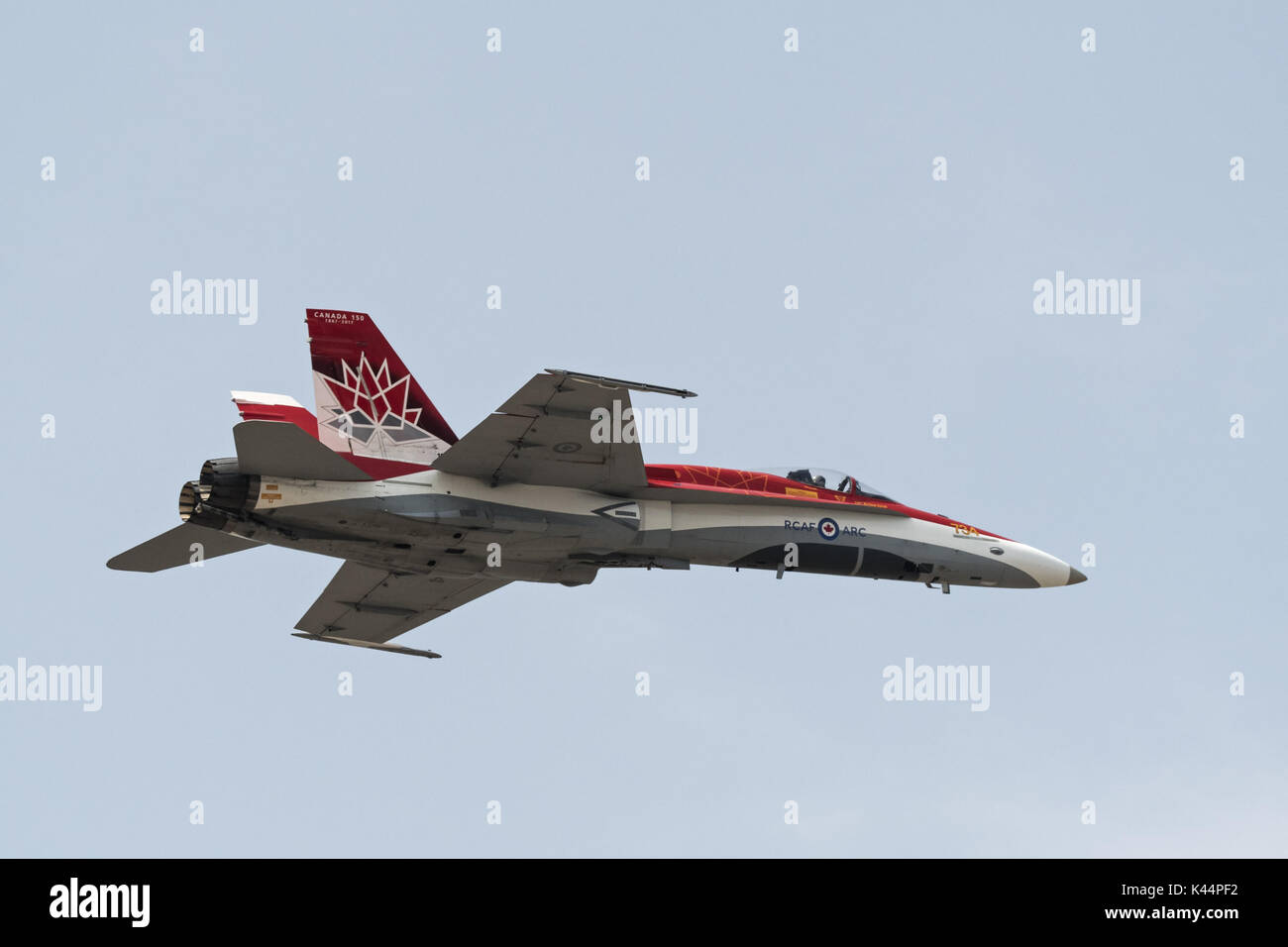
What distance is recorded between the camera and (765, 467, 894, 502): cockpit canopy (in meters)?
38.5

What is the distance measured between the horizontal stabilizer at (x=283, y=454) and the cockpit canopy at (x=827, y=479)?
1031cm

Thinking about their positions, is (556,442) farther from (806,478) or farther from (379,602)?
(379,602)

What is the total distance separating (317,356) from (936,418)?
14.1 metres

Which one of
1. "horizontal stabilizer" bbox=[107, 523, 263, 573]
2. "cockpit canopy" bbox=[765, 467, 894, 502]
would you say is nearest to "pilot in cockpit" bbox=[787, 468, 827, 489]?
"cockpit canopy" bbox=[765, 467, 894, 502]

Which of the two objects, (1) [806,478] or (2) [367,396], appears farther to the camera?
(1) [806,478]

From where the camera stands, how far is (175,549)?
118 ft

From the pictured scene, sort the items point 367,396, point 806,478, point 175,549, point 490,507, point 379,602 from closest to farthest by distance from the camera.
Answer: point 490,507, point 367,396, point 175,549, point 806,478, point 379,602

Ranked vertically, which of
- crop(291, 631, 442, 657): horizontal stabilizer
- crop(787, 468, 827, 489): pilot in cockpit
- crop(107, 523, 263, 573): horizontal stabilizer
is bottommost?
crop(291, 631, 442, 657): horizontal stabilizer

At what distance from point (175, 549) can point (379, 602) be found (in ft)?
18.5

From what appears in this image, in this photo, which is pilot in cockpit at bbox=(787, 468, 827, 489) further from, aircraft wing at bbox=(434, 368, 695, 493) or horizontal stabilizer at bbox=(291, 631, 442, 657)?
horizontal stabilizer at bbox=(291, 631, 442, 657)

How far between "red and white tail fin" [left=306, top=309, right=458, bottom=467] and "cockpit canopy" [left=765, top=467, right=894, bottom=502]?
25.2 ft

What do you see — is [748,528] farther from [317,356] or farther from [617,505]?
[317,356]

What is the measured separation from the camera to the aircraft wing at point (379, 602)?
3931 cm

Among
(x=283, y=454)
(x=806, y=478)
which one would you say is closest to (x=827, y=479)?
(x=806, y=478)
